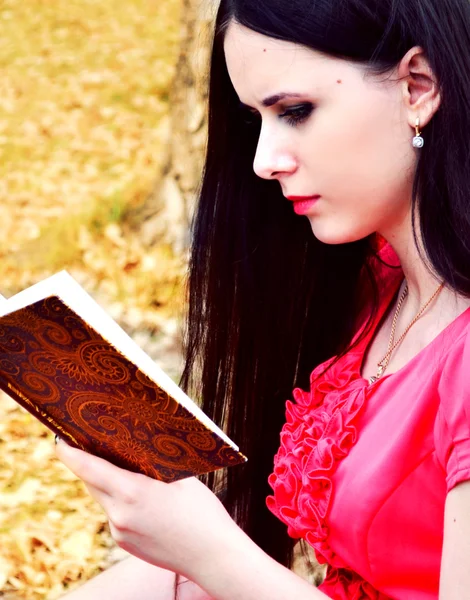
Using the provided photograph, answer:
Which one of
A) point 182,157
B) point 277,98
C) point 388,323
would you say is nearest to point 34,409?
point 277,98

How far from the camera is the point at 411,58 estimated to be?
1.39 m

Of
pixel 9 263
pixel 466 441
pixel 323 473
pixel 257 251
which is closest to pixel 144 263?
pixel 9 263

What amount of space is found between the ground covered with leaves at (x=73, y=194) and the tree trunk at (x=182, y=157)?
93mm

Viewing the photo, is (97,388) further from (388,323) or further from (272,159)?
(388,323)

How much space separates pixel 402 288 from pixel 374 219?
28cm

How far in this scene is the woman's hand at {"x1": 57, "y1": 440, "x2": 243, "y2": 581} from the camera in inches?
52.5

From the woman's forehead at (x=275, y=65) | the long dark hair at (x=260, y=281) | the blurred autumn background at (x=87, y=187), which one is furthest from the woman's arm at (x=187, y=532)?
the blurred autumn background at (x=87, y=187)

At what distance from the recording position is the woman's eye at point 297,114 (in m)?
1.42

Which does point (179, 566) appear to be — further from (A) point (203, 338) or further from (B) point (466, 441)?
(A) point (203, 338)

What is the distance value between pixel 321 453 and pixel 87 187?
3.63 m

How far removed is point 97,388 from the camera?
48.2 inches

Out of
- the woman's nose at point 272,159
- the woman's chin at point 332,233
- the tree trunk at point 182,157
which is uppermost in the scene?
the tree trunk at point 182,157

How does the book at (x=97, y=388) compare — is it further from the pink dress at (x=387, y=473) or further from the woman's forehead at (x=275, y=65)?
the woman's forehead at (x=275, y=65)

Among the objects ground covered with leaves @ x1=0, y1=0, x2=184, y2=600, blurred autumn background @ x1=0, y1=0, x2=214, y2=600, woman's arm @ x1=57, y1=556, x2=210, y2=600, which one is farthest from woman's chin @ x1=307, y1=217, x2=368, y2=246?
ground covered with leaves @ x1=0, y1=0, x2=184, y2=600
